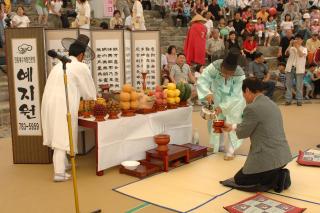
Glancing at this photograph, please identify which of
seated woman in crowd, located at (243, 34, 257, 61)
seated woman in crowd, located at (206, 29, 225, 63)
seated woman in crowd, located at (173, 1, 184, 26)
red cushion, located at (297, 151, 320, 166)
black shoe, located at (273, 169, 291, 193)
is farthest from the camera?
seated woman in crowd, located at (173, 1, 184, 26)

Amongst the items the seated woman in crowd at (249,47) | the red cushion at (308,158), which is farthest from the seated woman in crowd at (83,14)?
the red cushion at (308,158)

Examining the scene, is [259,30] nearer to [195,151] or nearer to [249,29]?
[249,29]

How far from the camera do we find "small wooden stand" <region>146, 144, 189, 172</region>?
15.1 feet

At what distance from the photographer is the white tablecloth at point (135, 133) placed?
4.41 metres

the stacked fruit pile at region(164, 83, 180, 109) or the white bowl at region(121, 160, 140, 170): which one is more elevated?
the stacked fruit pile at region(164, 83, 180, 109)

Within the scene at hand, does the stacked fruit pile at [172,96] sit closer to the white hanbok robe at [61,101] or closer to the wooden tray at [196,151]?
the wooden tray at [196,151]

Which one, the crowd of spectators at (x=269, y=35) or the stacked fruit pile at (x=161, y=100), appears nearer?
the stacked fruit pile at (x=161, y=100)

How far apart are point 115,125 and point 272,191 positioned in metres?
1.69

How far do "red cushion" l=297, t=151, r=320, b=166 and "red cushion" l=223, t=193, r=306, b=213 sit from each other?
4.34 feet

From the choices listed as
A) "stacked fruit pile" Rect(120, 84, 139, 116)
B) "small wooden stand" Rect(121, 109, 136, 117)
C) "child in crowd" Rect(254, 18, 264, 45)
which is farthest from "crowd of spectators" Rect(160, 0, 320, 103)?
"small wooden stand" Rect(121, 109, 136, 117)

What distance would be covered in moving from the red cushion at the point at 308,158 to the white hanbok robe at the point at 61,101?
2465 mm

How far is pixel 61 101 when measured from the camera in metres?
4.29

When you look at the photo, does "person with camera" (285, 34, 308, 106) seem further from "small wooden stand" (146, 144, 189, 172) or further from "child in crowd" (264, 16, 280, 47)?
"small wooden stand" (146, 144, 189, 172)

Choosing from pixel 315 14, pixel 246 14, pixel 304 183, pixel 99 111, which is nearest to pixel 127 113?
pixel 99 111
